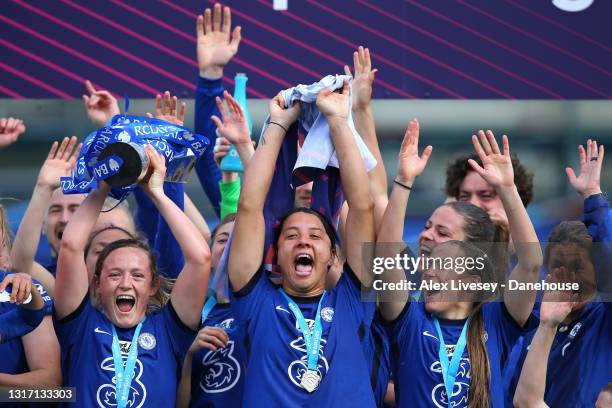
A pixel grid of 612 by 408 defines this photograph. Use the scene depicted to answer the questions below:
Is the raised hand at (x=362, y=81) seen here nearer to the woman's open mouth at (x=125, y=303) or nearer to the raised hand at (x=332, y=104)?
the raised hand at (x=332, y=104)

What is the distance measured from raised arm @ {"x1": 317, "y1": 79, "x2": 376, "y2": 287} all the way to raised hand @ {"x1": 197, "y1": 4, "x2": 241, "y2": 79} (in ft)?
3.55

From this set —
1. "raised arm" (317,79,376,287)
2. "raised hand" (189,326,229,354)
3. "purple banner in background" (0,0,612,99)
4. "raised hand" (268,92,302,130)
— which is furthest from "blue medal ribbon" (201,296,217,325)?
"purple banner in background" (0,0,612,99)

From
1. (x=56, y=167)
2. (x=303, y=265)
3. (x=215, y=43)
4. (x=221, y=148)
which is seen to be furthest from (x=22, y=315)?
(x=215, y=43)

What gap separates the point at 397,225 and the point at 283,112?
603 mm

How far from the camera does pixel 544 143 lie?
5.19 metres

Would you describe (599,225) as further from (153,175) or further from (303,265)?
(153,175)

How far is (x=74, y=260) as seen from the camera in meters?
3.71

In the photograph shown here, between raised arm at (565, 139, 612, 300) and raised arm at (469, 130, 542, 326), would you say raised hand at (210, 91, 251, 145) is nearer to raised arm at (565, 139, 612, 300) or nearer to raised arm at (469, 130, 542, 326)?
raised arm at (469, 130, 542, 326)

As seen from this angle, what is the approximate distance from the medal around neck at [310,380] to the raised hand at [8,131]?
1.75 meters

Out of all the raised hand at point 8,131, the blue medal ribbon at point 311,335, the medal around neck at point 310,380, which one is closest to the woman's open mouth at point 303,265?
the blue medal ribbon at point 311,335

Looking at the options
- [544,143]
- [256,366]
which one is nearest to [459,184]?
[544,143]

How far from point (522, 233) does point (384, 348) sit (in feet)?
2.10

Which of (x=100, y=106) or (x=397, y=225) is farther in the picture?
(x=100, y=106)

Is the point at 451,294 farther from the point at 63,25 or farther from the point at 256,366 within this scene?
the point at 63,25
